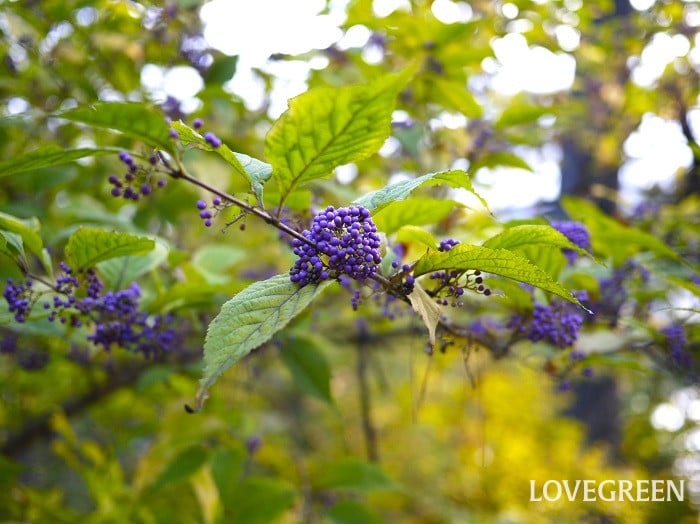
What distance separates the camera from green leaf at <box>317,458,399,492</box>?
1934 millimetres

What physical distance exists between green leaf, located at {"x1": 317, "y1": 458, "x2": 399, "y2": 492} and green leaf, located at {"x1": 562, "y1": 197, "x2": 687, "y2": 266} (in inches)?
42.2

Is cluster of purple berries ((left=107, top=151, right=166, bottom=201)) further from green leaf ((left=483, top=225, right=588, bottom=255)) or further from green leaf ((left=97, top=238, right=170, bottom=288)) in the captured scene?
green leaf ((left=483, top=225, right=588, bottom=255))

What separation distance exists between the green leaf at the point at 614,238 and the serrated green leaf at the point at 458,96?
0.44 meters

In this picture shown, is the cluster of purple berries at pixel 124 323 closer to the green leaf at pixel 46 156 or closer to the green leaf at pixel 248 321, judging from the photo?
the green leaf at pixel 46 156

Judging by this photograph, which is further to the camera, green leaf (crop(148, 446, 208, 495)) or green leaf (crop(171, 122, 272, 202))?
green leaf (crop(148, 446, 208, 495))

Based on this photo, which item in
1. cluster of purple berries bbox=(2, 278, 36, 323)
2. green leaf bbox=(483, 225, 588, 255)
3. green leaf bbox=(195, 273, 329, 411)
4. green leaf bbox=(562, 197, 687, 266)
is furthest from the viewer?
green leaf bbox=(562, 197, 687, 266)

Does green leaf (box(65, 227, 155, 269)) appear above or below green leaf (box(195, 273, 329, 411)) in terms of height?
above

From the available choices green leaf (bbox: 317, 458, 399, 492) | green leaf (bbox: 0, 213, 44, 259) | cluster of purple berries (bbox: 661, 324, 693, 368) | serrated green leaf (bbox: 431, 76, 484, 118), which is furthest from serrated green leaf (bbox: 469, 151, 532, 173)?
green leaf (bbox: 0, 213, 44, 259)

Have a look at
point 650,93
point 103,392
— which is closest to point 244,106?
point 103,392

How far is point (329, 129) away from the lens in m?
0.82

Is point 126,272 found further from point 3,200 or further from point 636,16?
point 636,16

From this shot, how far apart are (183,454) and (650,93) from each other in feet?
9.29

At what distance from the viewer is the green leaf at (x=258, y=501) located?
185 cm

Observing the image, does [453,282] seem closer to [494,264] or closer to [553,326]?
[494,264]
